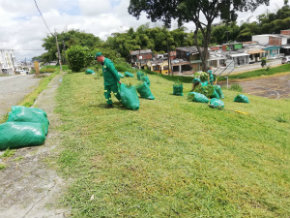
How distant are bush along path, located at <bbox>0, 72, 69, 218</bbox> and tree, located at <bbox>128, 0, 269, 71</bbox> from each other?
17236 mm

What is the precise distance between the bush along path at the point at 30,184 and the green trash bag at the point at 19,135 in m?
0.11

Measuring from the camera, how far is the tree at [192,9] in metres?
18.1

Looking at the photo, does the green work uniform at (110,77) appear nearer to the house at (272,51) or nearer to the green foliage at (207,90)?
the green foliage at (207,90)

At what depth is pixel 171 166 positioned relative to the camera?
10.9 feet

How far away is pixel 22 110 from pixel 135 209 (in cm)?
320

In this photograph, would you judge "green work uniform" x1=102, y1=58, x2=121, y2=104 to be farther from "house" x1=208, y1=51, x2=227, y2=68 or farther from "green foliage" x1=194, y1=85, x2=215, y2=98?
"house" x1=208, y1=51, x2=227, y2=68

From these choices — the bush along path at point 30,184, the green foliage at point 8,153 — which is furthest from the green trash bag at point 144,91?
the green foliage at point 8,153

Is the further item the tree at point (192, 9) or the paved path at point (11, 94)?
the tree at point (192, 9)

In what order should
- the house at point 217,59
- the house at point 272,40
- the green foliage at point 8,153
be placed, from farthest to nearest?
1. the house at point 272,40
2. the house at point 217,59
3. the green foliage at point 8,153

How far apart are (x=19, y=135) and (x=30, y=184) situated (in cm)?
120

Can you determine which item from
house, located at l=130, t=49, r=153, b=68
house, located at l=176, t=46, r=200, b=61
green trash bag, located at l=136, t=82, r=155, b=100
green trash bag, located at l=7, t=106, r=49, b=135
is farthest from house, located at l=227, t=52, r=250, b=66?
green trash bag, located at l=7, t=106, r=49, b=135

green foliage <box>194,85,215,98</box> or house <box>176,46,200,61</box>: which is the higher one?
house <box>176,46,200,61</box>

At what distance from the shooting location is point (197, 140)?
437cm

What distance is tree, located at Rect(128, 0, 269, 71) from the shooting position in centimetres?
1815
